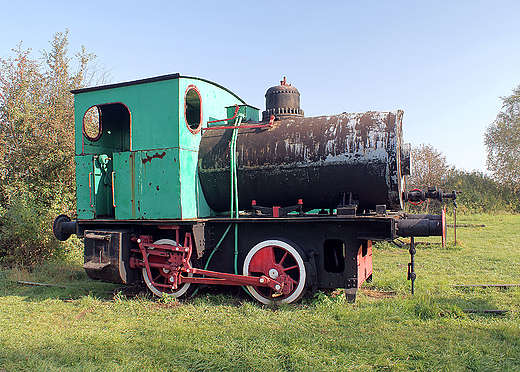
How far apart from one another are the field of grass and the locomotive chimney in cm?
296

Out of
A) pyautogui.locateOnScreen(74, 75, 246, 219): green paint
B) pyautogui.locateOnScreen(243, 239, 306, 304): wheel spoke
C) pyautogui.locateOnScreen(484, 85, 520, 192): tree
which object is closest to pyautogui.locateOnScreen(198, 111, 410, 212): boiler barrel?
pyautogui.locateOnScreen(74, 75, 246, 219): green paint

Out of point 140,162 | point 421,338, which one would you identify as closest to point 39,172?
point 140,162

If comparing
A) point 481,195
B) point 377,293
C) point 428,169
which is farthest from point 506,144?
point 377,293

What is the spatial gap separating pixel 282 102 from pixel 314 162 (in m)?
1.50

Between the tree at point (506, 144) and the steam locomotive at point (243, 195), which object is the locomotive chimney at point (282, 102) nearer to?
the steam locomotive at point (243, 195)

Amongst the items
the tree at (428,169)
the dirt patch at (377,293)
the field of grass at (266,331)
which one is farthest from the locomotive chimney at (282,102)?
the tree at (428,169)

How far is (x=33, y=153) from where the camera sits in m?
10.4

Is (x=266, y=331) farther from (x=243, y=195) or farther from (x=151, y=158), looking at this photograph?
(x=151, y=158)

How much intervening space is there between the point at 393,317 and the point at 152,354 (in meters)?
2.83

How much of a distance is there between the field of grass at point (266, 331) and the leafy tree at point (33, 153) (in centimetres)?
304

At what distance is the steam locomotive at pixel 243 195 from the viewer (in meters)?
5.38

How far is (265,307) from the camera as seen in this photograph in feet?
18.3

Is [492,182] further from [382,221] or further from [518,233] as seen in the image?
[382,221]

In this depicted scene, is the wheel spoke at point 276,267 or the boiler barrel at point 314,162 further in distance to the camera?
the wheel spoke at point 276,267
